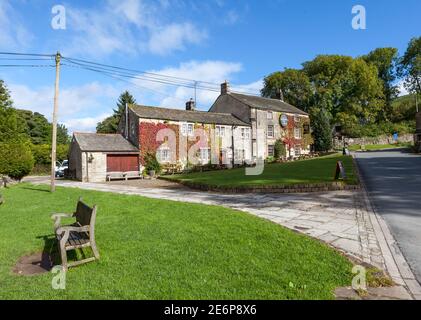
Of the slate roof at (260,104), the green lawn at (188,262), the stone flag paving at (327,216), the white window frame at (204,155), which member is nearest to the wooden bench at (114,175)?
the white window frame at (204,155)

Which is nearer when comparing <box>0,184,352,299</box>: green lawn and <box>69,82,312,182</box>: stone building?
<box>0,184,352,299</box>: green lawn

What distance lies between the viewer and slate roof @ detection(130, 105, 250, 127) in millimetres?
31881

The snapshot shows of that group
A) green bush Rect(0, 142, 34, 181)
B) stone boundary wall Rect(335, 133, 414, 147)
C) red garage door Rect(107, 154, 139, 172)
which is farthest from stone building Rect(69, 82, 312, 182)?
stone boundary wall Rect(335, 133, 414, 147)

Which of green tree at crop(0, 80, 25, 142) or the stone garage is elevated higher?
green tree at crop(0, 80, 25, 142)

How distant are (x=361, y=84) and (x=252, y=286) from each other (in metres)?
62.6

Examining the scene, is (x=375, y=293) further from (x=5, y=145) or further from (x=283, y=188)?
(x=5, y=145)

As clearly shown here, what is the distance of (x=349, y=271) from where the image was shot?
4.67 m

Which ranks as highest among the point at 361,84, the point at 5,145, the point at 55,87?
the point at 361,84

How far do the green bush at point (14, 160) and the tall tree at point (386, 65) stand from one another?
73018 mm

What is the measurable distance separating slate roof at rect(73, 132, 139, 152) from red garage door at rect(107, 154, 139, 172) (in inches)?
24.7

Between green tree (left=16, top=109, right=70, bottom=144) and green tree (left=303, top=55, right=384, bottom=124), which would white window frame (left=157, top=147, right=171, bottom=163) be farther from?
green tree (left=16, top=109, right=70, bottom=144)

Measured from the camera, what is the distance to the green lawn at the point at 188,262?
414 cm

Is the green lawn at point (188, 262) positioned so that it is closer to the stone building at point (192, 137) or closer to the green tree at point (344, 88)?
the stone building at point (192, 137)
